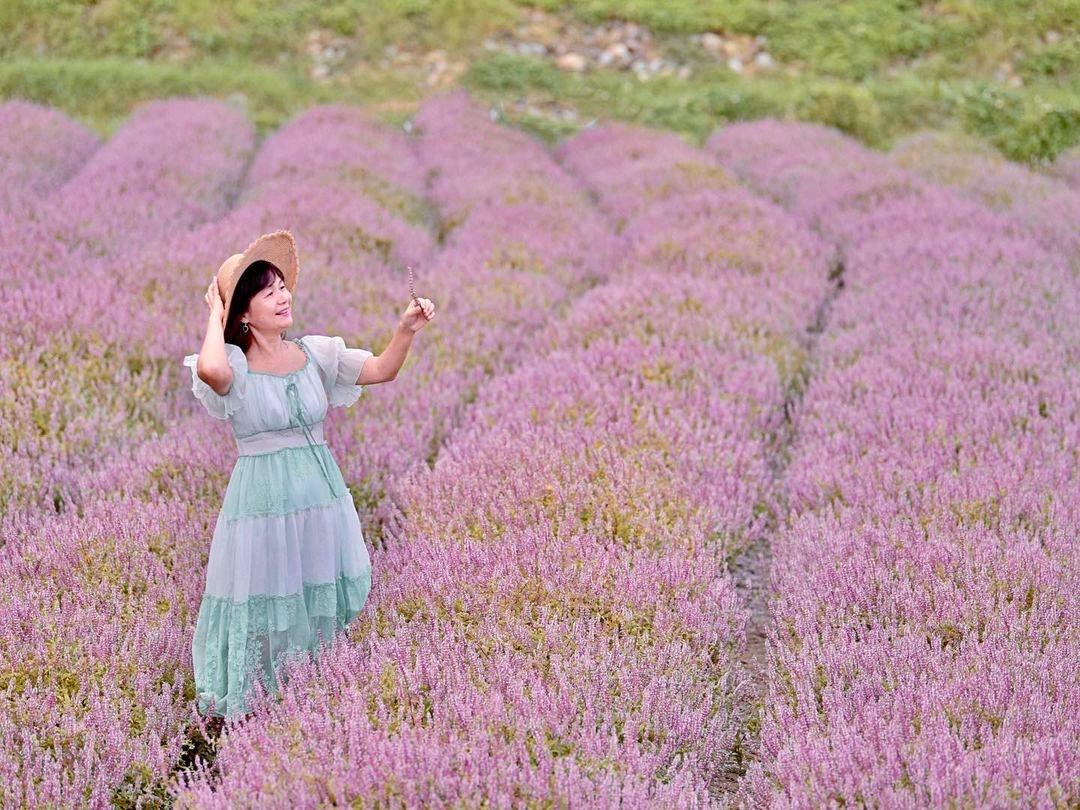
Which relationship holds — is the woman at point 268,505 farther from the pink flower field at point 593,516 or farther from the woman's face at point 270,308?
the pink flower field at point 593,516

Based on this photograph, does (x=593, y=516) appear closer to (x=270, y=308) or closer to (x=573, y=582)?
(x=573, y=582)

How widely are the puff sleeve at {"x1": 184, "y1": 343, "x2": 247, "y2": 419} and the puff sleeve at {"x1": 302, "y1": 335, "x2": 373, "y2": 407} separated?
0.25m

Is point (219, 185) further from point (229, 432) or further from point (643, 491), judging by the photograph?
point (643, 491)

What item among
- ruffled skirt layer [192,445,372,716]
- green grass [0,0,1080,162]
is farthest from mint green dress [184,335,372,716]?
green grass [0,0,1080,162]

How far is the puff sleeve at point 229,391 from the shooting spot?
9.16 ft

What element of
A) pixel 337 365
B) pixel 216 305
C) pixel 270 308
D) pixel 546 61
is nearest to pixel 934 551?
pixel 337 365

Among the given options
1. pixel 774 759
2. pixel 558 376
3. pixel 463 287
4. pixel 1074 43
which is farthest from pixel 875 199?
pixel 1074 43

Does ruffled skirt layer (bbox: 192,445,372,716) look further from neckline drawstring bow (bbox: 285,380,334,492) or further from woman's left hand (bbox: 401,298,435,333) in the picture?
woman's left hand (bbox: 401,298,435,333)

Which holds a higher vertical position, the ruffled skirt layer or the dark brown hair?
the dark brown hair

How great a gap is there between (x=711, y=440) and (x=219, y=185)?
673 cm

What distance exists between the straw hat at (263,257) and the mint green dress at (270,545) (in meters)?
0.19

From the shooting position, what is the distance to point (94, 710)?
2.50 m

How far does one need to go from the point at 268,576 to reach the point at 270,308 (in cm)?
76

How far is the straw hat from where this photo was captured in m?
2.81
